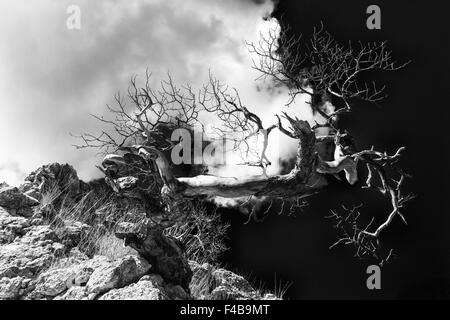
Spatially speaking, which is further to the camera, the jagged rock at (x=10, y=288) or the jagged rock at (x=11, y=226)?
the jagged rock at (x=11, y=226)

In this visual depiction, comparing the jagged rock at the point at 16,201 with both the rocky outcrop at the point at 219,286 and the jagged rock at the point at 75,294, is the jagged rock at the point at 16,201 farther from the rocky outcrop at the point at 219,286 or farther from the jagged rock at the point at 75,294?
the rocky outcrop at the point at 219,286

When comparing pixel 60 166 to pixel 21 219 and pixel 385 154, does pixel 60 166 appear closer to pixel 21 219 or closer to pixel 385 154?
pixel 21 219

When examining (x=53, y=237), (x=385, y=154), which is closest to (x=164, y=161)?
(x=53, y=237)

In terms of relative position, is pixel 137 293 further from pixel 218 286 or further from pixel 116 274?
pixel 218 286

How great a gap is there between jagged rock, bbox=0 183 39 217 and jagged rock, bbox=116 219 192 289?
2678mm

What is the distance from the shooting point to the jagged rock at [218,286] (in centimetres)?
640

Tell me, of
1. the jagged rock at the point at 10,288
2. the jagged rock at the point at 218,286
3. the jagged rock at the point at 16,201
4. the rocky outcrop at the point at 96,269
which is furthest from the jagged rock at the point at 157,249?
the jagged rock at the point at 16,201

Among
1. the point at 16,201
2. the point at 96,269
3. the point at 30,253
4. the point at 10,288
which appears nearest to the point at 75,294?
the point at 96,269

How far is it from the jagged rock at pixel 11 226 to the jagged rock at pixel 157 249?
2.07m

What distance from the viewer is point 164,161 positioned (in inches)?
270

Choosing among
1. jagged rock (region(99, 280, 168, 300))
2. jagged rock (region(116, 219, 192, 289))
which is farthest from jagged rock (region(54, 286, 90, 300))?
jagged rock (region(116, 219, 192, 289))

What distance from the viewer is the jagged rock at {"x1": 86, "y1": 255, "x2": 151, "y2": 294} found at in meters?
5.63

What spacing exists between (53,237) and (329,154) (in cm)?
427

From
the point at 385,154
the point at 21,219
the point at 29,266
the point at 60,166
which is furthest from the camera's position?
the point at 60,166
